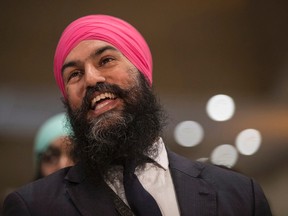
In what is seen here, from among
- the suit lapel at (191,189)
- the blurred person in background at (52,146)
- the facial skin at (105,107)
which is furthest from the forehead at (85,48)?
the suit lapel at (191,189)

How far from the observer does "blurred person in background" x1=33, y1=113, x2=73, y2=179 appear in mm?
1405

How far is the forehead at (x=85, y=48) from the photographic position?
1.18 metres

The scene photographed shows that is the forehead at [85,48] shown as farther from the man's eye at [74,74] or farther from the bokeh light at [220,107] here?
the bokeh light at [220,107]

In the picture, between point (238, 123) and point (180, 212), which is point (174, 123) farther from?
point (180, 212)

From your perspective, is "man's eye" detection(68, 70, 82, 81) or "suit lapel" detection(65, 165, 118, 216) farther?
"man's eye" detection(68, 70, 82, 81)

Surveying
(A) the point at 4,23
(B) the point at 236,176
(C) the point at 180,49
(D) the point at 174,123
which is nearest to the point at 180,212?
(B) the point at 236,176

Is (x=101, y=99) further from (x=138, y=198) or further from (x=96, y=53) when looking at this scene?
(x=138, y=198)

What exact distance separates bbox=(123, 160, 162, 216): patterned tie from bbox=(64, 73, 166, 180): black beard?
8cm

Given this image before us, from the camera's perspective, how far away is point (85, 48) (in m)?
1.18

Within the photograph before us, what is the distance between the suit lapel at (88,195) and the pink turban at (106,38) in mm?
312

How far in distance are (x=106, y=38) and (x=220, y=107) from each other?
576mm

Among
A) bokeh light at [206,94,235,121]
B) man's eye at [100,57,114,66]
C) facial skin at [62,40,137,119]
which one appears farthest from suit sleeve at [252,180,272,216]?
man's eye at [100,57,114,66]

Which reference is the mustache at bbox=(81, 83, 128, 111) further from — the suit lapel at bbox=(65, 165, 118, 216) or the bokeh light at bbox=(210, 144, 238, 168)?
the bokeh light at bbox=(210, 144, 238, 168)

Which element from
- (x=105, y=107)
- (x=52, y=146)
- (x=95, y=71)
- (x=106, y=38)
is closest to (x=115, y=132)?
(x=105, y=107)
